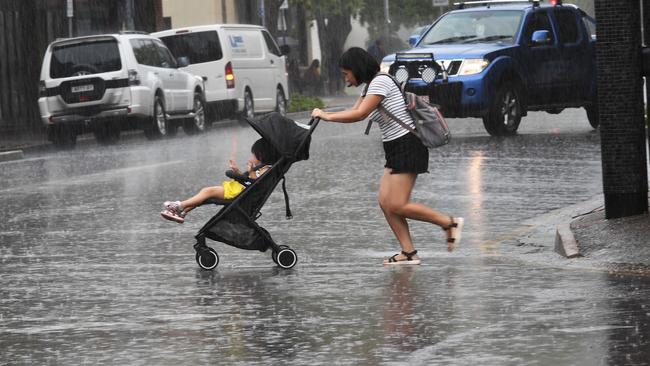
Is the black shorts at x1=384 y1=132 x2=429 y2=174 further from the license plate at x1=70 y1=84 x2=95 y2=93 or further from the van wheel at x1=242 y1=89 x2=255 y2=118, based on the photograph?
the van wheel at x1=242 y1=89 x2=255 y2=118

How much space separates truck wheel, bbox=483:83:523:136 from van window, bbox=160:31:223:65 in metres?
11.3

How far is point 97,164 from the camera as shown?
24281 millimetres

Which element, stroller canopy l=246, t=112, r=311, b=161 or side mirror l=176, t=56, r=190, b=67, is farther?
side mirror l=176, t=56, r=190, b=67

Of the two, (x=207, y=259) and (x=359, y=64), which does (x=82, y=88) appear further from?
(x=359, y=64)

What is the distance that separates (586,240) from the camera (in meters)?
12.0

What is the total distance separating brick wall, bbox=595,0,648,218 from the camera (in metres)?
12.7

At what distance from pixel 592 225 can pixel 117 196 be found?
23.1 feet

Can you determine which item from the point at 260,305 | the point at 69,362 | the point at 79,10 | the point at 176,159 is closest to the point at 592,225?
the point at 260,305

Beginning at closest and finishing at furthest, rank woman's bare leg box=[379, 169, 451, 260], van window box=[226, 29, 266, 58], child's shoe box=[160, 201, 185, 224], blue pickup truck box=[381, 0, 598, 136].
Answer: woman's bare leg box=[379, 169, 451, 260], child's shoe box=[160, 201, 185, 224], blue pickup truck box=[381, 0, 598, 136], van window box=[226, 29, 266, 58]

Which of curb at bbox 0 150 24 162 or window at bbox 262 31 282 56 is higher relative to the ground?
window at bbox 262 31 282 56

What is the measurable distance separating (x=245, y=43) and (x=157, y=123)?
5.70m

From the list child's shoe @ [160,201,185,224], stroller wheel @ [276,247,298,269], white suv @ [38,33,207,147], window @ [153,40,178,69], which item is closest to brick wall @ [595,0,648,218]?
stroller wheel @ [276,247,298,269]

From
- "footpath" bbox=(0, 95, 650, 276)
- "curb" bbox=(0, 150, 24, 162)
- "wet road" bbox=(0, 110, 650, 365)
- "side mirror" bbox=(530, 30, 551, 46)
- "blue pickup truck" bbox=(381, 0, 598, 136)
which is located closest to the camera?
"wet road" bbox=(0, 110, 650, 365)

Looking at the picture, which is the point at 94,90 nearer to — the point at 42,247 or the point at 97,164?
the point at 97,164
